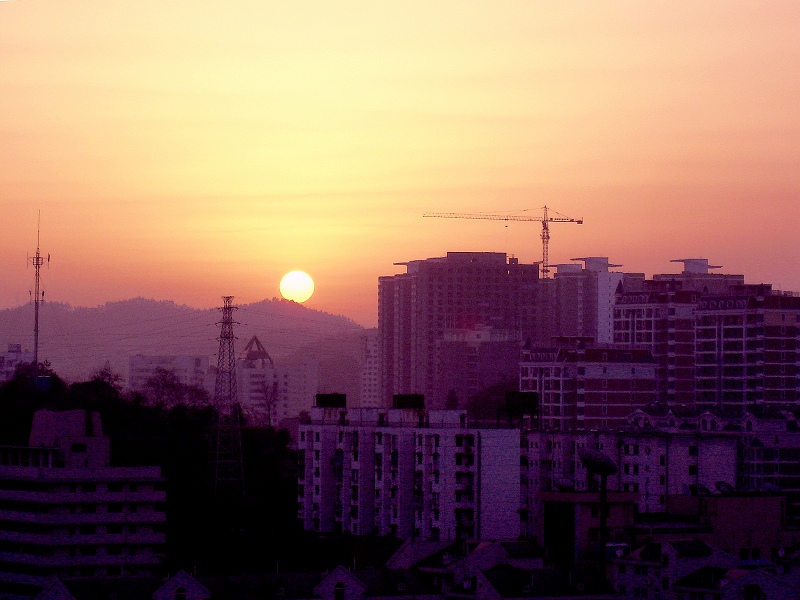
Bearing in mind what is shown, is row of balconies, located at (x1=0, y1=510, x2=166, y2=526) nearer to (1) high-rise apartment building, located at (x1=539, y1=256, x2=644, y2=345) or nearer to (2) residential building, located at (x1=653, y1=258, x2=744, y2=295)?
(2) residential building, located at (x1=653, y1=258, x2=744, y2=295)

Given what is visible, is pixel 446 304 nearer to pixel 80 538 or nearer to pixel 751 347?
pixel 751 347

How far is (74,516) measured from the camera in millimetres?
46719

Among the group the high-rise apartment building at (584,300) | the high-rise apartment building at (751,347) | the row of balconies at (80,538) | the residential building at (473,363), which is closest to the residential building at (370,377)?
the high-rise apartment building at (584,300)

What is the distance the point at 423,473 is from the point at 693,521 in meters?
9.60

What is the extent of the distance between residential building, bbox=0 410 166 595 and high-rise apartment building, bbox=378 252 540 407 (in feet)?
286

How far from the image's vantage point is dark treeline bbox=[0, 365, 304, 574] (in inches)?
2015

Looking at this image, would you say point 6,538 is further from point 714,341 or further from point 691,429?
point 714,341

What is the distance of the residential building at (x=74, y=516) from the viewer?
4628 centimetres

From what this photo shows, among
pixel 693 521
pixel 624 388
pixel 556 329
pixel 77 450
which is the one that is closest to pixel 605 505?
pixel 693 521

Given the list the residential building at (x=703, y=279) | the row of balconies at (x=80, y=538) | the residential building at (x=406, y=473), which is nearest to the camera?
the row of balconies at (x=80, y=538)

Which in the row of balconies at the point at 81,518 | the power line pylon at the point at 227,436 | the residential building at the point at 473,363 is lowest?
the row of balconies at the point at 81,518

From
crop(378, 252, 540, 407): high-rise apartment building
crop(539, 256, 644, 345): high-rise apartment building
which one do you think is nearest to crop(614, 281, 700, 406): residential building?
crop(378, 252, 540, 407): high-rise apartment building

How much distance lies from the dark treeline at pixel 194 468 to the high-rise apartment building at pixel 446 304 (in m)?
54.3

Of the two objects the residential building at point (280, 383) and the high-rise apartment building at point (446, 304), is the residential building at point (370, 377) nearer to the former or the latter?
the residential building at point (280, 383)
